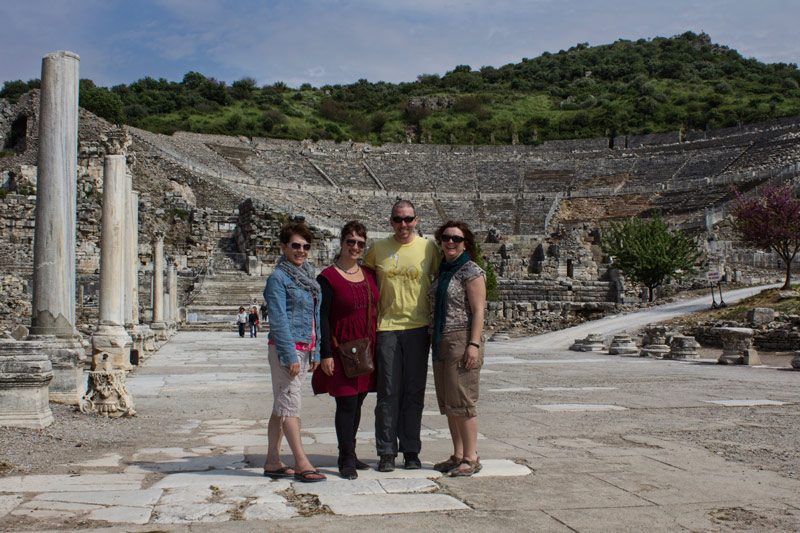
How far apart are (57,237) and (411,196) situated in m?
47.4

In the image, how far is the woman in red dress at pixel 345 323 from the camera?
16.0ft

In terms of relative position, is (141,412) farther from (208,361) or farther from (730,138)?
(730,138)

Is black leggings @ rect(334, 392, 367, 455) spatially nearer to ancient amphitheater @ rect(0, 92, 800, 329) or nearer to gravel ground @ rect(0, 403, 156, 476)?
gravel ground @ rect(0, 403, 156, 476)

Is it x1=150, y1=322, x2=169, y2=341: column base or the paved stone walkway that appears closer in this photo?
the paved stone walkway

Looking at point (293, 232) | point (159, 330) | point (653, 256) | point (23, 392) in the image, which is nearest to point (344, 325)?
point (293, 232)

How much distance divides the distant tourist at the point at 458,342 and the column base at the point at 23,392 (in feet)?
12.3

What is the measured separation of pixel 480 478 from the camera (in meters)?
4.60

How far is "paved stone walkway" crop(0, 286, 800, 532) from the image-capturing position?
364cm

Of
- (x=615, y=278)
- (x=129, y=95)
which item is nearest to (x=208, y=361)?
(x=615, y=278)

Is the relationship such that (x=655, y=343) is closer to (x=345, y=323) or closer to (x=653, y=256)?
(x=653, y=256)

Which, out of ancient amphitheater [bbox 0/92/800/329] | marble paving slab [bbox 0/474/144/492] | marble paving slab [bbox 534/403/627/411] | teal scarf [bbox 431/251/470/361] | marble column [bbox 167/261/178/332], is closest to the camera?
marble paving slab [bbox 0/474/144/492]

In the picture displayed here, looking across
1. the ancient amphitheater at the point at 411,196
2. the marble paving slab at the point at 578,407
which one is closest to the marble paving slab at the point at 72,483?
the marble paving slab at the point at 578,407

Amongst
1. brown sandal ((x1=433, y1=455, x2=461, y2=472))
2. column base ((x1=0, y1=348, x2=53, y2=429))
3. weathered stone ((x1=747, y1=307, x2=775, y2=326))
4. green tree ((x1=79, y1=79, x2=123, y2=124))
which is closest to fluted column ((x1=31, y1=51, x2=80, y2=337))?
column base ((x1=0, y1=348, x2=53, y2=429))

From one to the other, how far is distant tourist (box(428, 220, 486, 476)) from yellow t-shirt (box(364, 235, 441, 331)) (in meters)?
0.09
